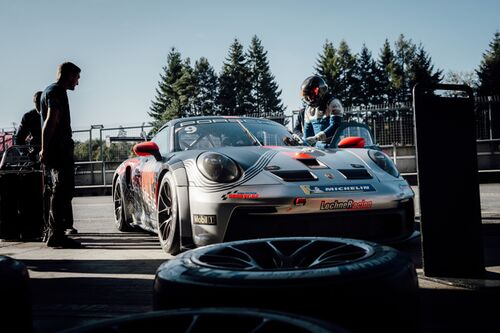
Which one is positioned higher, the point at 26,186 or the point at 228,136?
the point at 228,136

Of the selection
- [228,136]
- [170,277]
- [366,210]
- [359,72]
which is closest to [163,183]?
[228,136]

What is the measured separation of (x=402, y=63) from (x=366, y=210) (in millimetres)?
79770

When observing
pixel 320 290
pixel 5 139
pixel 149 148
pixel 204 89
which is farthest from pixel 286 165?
pixel 204 89

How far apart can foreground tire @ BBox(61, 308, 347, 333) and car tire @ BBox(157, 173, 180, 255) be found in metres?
3.03

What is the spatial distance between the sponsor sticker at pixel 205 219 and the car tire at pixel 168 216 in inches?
10.6

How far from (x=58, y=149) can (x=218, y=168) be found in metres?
2.29

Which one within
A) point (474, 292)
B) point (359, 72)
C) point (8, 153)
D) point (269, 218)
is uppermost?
point (359, 72)

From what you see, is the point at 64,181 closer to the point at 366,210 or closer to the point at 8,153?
the point at 8,153

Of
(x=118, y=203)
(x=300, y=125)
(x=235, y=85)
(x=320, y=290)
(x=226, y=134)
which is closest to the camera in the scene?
(x=320, y=290)

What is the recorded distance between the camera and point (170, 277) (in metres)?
1.44

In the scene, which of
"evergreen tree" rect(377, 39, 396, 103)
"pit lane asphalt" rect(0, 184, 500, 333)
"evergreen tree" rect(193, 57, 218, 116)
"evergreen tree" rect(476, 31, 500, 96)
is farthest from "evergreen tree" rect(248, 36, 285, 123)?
"pit lane asphalt" rect(0, 184, 500, 333)

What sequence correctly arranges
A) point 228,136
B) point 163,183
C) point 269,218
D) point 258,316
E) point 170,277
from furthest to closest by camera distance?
1. point 228,136
2. point 163,183
3. point 269,218
4. point 170,277
5. point 258,316

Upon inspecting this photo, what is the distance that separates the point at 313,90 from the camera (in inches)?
246

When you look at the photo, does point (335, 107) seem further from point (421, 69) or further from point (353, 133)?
point (421, 69)
